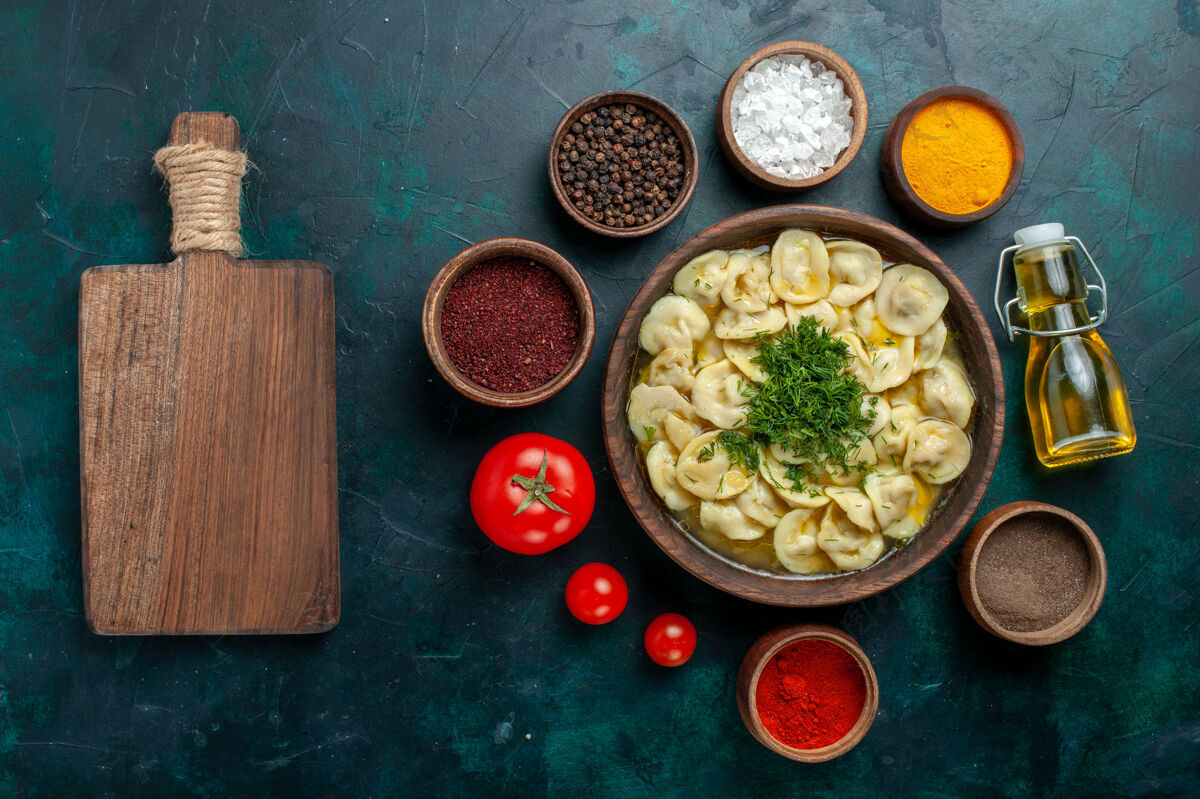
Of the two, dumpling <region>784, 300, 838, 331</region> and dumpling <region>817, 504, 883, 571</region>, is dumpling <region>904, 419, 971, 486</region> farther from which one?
dumpling <region>784, 300, 838, 331</region>

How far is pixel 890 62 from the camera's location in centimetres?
251

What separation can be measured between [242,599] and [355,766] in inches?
27.7

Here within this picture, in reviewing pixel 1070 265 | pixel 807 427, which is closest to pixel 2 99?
pixel 807 427

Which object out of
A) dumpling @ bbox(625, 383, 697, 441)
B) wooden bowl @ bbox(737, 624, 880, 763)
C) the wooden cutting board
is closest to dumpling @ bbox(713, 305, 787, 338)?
dumpling @ bbox(625, 383, 697, 441)

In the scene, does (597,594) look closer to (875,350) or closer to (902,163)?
(875,350)

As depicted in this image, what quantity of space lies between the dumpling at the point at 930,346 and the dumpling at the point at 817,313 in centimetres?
27

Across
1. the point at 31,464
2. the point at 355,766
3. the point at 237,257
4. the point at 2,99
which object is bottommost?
the point at 355,766

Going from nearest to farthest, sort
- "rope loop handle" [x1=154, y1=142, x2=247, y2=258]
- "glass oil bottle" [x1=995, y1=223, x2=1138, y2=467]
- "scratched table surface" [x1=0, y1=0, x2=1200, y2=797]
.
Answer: "rope loop handle" [x1=154, y1=142, x2=247, y2=258] < "glass oil bottle" [x1=995, y1=223, x2=1138, y2=467] < "scratched table surface" [x1=0, y1=0, x2=1200, y2=797]

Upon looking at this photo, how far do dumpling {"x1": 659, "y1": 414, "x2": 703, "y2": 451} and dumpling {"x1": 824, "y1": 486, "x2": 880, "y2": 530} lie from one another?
448mm

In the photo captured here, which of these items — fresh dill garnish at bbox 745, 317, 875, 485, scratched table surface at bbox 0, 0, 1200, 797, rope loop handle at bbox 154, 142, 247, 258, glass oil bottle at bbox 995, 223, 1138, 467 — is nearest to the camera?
fresh dill garnish at bbox 745, 317, 875, 485

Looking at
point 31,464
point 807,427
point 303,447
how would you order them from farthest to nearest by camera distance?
point 31,464, point 303,447, point 807,427

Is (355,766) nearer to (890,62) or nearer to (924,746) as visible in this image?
(924,746)

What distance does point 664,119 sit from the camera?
2336mm

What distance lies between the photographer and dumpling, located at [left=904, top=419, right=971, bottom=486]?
2.20 m
